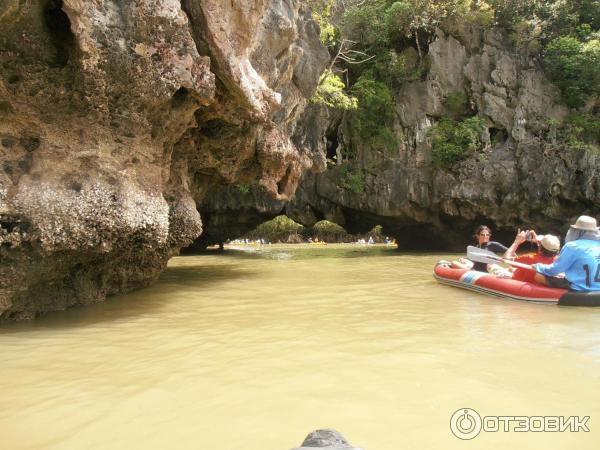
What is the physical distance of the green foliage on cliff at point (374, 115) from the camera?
16.9 meters

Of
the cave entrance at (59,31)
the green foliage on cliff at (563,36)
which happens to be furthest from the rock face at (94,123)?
the green foliage on cliff at (563,36)

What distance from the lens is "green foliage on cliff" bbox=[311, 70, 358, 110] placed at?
48.7ft

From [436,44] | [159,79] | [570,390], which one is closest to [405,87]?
[436,44]

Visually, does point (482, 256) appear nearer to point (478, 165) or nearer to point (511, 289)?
point (511, 289)

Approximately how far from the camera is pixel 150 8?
5.23 m

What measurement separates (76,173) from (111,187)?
0.38 m

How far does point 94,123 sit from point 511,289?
5.61 m

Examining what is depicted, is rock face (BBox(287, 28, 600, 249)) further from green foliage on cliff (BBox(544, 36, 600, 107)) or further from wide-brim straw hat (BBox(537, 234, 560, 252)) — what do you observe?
wide-brim straw hat (BBox(537, 234, 560, 252))

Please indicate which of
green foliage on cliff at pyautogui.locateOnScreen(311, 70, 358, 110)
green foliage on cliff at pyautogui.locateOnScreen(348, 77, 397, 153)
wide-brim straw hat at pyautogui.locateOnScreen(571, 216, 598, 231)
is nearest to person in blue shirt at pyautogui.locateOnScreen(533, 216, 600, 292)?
wide-brim straw hat at pyautogui.locateOnScreen(571, 216, 598, 231)

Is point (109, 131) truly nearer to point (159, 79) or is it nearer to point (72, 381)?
point (159, 79)

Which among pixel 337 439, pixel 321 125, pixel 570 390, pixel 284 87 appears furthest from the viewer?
pixel 321 125

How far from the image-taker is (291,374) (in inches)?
122

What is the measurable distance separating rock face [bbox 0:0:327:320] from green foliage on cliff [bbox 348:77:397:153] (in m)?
10.4

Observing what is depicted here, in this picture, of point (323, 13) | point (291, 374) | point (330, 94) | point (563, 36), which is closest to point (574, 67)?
point (563, 36)
